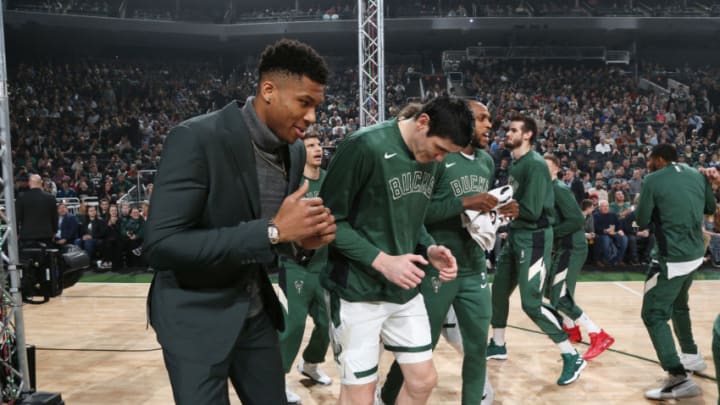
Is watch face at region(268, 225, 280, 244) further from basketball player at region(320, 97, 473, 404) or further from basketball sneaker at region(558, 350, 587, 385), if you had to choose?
basketball sneaker at region(558, 350, 587, 385)

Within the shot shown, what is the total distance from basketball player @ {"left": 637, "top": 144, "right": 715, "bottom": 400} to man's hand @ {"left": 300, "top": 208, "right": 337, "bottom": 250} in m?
3.29

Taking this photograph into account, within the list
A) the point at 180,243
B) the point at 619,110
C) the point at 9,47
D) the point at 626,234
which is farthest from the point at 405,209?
the point at 9,47

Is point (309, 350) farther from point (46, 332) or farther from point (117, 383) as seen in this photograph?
point (46, 332)

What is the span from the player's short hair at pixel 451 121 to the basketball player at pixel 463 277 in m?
0.70

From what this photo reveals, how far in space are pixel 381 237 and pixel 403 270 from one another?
0.37 metres

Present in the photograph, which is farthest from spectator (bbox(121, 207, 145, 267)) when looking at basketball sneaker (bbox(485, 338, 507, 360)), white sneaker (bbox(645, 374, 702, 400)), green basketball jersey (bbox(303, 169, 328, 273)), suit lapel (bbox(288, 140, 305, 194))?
suit lapel (bbox(288, 140, 305, 194))

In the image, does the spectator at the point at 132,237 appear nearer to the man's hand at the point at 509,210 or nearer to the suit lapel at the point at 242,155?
the man's hand at the point at 509,210

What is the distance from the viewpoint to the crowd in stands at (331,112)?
14.8 meters

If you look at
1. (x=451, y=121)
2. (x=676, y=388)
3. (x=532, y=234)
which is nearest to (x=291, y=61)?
(x=451, y=121)

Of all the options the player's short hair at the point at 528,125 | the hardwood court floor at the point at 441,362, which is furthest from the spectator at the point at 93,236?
the player's short hair at the point at 528,125

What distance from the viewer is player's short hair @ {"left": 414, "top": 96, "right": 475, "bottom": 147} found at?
2551 millimetres

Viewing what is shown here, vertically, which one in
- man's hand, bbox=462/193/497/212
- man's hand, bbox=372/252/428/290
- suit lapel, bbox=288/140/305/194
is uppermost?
suit lapel, bbox=288/140/305/194

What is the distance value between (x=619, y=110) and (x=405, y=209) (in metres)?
19.8

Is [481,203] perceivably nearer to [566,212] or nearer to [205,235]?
[205,235]
